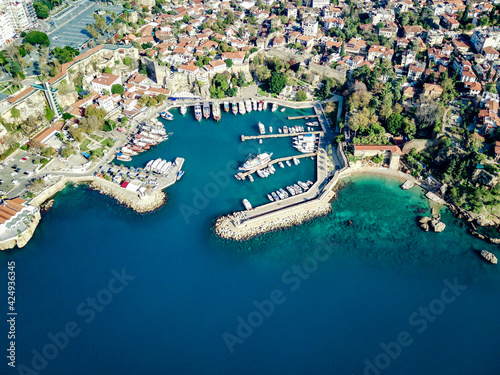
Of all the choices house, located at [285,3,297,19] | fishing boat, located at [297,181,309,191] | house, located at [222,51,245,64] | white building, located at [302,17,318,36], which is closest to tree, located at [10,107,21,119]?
house, located at [222,51,245,64]

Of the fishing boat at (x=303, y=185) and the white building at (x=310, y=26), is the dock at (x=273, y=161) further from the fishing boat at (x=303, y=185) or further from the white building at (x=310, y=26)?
the white building at (x=310, y=26)

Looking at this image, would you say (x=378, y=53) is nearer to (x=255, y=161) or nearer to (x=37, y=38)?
(x=255, y=161)

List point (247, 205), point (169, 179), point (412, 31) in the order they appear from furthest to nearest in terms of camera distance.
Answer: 1. point (412, 31)
2. point (169, 179)
3. point (247, 205)

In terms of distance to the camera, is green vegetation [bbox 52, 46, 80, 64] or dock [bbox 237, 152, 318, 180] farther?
green vegetation [bbox 52, 46, 80, 64]

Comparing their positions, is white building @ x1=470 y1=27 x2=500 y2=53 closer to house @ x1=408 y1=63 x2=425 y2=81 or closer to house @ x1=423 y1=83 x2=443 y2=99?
house @ x1=408 y1=63 x2=425 y2=81

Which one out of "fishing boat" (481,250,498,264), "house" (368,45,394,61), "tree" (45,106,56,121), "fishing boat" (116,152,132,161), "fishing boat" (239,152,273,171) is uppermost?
"house" (368,45,394,61)

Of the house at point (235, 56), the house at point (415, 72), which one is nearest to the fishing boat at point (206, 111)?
the house at point (235, 56)

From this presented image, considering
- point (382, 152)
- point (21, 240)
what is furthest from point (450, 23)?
point (21, 240)
